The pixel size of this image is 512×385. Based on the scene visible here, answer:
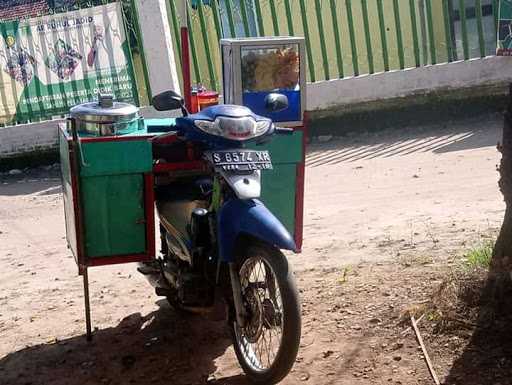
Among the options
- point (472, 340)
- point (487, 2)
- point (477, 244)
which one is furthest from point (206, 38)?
point (472, 340)

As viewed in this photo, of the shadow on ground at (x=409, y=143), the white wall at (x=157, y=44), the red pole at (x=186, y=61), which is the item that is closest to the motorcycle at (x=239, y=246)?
the red pole at (x=186, y=61)

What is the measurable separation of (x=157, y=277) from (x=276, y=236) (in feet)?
3.98

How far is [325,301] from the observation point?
399cm

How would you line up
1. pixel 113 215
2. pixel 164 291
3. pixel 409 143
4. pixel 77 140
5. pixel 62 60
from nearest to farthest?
pixel 77 140
pixel 113 215
pixel 164 291
pixel 409 143
pixel 62 60

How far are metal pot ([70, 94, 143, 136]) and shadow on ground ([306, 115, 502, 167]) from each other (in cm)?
469

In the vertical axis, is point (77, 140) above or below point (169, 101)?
below

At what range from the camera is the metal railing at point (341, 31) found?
894 centimetres

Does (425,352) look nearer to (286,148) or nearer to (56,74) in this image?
(286,148)

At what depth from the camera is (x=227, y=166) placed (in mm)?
3156

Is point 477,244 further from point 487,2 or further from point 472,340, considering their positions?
point 487,2

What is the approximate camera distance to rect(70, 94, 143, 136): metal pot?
364 cm

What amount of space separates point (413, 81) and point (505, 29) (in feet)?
4.02

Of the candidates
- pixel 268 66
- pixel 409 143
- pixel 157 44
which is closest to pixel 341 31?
pixel 409 143

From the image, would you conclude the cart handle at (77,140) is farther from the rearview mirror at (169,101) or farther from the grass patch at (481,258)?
the grass patch at (481,258)
